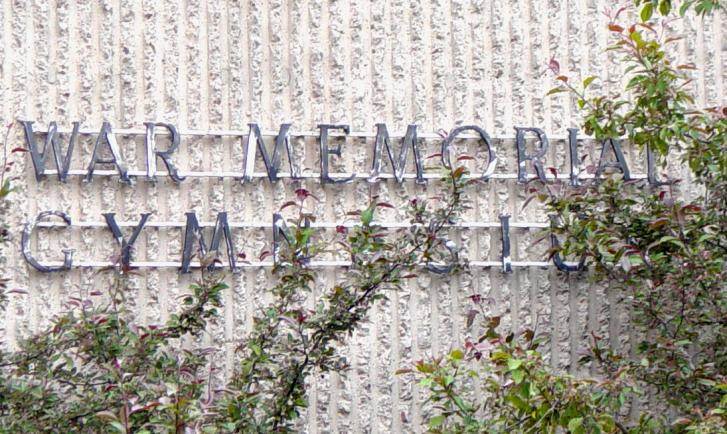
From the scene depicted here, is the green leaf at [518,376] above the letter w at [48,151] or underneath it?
underneath

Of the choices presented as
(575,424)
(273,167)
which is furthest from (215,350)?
(575,424)

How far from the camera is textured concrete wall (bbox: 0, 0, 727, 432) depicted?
19.6 ft

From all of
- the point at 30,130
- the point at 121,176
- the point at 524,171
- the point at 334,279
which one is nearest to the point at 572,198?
the point at 524,171

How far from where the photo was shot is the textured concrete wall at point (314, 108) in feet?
19.6

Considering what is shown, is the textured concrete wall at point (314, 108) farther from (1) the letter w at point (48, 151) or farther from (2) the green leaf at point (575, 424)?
(2) the green leaf at point (575, 424)

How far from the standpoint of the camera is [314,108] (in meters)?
6.25

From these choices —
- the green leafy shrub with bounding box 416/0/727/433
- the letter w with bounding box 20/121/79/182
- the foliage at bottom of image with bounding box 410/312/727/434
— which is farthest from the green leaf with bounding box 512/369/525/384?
the letter w with bounding box 20/121/79/182

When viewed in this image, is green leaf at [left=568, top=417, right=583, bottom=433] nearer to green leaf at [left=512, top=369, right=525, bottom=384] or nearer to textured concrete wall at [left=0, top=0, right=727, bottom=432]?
green leaf at [left=512, top=369, right=525, bottom=384]

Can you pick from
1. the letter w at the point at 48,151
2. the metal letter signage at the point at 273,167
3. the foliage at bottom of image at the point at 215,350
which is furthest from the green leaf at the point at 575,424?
the letter w at the point at 48,151

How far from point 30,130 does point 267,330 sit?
66.6 inches

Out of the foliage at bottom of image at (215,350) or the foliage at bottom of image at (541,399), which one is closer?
the foliage at bottom of image at (541,399)

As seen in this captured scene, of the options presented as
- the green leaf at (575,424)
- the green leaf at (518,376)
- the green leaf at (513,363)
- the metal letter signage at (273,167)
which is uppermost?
the metal letter signage at (273,167)

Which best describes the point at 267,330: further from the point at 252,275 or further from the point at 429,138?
the point at 429,138

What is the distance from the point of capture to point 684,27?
6.74 metres
